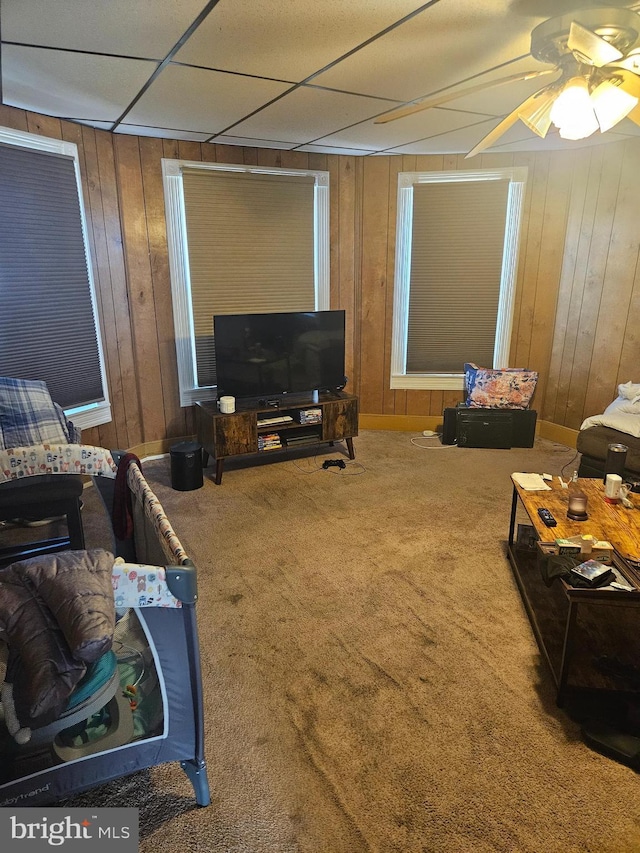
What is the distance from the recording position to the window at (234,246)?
4324 millimetres

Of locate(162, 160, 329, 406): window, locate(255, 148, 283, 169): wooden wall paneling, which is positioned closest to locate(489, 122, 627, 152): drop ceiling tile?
locate(162, 160, 329, 406): window

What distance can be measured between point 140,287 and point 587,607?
3817mm

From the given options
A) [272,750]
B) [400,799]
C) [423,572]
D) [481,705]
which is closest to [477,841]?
[400,799]

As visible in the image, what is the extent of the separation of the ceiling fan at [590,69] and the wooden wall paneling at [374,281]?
2.78m

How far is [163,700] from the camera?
4.84 ft

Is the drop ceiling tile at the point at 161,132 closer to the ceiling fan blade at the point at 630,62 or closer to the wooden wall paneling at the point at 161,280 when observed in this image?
the wooden wall paneling at the point at 161,280

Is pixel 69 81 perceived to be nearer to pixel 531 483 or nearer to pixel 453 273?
pixel 531 483

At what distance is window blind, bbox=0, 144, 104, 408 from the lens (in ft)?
11.0

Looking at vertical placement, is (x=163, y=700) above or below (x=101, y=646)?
below

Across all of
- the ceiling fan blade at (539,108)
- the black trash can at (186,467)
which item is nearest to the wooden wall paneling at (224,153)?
the black trash can at (186,467)

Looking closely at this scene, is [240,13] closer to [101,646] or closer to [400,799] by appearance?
[101,646]

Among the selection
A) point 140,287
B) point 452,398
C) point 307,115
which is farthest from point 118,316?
point 452,398

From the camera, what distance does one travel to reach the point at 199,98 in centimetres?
307

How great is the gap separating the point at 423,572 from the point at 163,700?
1.72m
